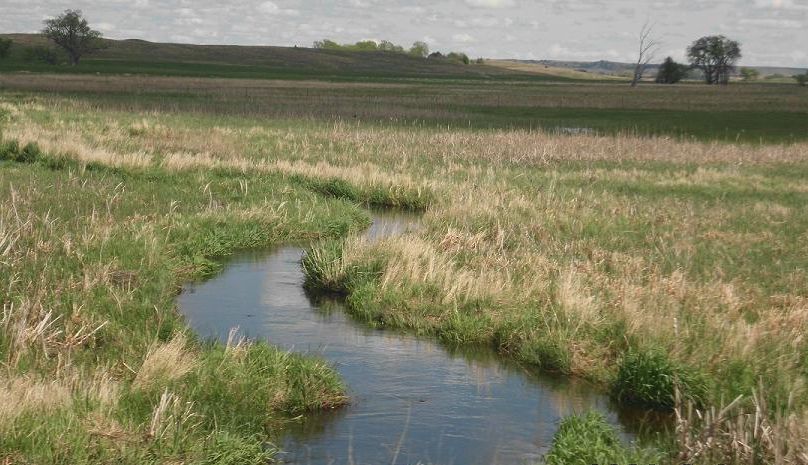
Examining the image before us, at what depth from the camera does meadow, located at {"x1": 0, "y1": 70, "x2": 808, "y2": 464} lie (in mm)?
7852

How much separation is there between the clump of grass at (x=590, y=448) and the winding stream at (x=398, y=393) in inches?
17.3

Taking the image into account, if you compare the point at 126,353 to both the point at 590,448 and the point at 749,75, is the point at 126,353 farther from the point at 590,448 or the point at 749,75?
the point at 749,75

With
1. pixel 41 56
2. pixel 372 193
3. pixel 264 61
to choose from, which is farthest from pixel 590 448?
pixel 264 61

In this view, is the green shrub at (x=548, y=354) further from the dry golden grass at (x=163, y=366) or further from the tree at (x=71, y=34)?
the tree at (x=71, y=34)

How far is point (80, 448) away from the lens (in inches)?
277

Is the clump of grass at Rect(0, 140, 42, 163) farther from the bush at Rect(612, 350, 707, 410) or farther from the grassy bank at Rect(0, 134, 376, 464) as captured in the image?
the bush at Rect(612, 350, 707, 410)

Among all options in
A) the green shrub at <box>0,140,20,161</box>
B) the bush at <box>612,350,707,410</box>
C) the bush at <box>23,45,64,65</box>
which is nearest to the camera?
the bush at <box>612,350,707,410</box>

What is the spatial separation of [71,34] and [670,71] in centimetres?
9495

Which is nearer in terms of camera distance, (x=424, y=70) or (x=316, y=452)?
(x=316, y=452)

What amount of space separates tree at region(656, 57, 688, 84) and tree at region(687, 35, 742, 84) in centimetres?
602

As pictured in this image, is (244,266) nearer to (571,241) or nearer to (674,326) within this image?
(571,241)

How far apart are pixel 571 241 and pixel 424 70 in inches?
5935

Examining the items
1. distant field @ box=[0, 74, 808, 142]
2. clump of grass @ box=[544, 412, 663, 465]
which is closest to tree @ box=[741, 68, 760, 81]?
distant field @ box=[0, 74, 808, 142]

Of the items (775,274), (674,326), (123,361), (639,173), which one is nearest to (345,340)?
(123,361)
